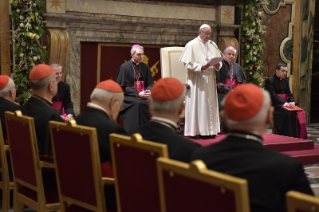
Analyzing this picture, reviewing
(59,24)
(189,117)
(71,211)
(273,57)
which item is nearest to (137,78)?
(189,117)

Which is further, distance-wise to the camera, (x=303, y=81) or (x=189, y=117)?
(x=303, y=81)

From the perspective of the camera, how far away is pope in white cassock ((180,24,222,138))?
710 cm

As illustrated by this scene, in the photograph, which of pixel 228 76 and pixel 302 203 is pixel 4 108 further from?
pixel 228 76

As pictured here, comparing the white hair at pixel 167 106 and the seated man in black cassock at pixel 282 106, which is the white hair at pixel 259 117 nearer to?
the white hair at pixel 167 106

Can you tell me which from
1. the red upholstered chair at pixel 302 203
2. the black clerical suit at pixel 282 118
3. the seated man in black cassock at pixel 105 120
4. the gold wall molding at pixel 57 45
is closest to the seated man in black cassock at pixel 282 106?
the black clerical suit at pixel 282 118

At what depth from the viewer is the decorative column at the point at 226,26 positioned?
9547mm

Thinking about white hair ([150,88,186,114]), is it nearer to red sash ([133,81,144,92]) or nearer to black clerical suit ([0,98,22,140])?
black clerical suit ([0,98,22,140])

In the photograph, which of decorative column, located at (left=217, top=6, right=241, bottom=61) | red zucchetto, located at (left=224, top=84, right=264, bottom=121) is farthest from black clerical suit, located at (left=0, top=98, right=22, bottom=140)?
decorative column, located at (left=217, top=6, right=241, bottom=61)

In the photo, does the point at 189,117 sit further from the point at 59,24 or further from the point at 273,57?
the point at 273,57

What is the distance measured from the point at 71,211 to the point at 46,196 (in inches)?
18.2

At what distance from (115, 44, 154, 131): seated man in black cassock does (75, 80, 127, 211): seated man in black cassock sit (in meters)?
3.95

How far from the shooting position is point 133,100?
7250 mm

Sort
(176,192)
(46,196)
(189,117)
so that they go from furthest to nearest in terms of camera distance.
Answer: (189,117), (46,196), (176,192)

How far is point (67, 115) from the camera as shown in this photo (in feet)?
20.1
